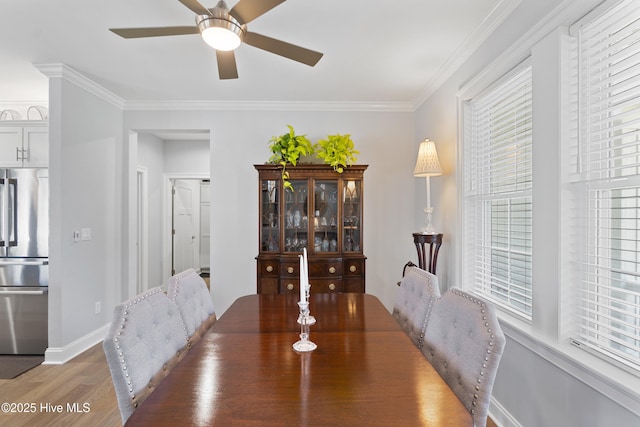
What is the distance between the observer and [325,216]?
11.3 feet

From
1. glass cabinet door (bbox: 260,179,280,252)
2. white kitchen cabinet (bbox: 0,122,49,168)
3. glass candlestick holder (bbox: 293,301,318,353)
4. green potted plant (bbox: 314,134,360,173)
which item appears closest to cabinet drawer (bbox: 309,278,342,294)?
glass cabinet door (bbox: 260,179,280,252)

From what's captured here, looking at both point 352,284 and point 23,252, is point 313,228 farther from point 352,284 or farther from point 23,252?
point 23,252

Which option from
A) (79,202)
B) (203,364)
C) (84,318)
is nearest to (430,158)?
(203,364)

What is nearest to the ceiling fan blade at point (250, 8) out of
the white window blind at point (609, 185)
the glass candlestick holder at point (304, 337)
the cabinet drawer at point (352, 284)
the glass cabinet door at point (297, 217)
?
the glass candlestick holder at point (304, 337)

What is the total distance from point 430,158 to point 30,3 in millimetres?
2958

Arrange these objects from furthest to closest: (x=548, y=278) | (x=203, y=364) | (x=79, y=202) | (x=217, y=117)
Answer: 1. (x=217, y=117)
2. (x=79, y=202)
3. (x=548, y=278)
4. (x=203, y=364)

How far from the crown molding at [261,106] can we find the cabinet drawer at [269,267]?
5.65 ft

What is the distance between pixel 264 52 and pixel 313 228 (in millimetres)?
1691

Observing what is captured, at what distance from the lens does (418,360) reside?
4.18 ft

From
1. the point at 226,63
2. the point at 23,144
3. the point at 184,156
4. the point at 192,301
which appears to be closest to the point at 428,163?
the point at 226,63

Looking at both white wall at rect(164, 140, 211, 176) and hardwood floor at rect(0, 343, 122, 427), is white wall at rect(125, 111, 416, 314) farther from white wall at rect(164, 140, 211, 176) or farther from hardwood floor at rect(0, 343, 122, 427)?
white wall at rect(164, 140, 211, 176)

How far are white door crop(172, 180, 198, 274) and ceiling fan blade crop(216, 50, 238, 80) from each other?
4.05 metres

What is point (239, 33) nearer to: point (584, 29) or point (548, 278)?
point (584, 29)

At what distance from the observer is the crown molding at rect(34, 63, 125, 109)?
2.84m
